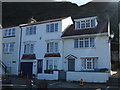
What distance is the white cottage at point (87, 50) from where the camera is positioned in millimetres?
20797

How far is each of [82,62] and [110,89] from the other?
797 cm

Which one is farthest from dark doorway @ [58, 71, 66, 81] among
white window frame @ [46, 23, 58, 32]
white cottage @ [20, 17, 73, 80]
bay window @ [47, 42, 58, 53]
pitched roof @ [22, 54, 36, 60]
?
white window frame @ [46, 23, 58, 32]

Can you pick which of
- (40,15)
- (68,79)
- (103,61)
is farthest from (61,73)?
(40,15)

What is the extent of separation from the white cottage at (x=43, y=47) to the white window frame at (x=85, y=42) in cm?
252

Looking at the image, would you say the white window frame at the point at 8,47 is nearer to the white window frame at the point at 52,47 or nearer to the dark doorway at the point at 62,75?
the white window frame at the point at 52,47

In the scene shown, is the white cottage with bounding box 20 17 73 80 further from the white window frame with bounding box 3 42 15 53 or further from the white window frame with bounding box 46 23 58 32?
the white window frame with bounding box 3 42 15 53

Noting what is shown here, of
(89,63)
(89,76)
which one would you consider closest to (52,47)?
(89,63)

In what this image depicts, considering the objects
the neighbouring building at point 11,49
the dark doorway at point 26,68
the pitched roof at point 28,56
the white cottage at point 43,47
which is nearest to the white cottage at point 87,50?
the white cottage at point 43,47

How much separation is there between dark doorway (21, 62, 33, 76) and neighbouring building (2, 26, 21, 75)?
1.26 metres

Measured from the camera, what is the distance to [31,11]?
192 feet

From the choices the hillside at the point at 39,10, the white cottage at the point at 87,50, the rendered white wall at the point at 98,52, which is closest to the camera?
the white cottage at the point at 87,50

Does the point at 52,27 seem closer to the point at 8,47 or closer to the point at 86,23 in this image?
the point at 86,23

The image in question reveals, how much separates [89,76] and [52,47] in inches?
323

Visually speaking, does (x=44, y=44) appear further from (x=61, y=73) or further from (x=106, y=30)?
(x=106, y=30)
